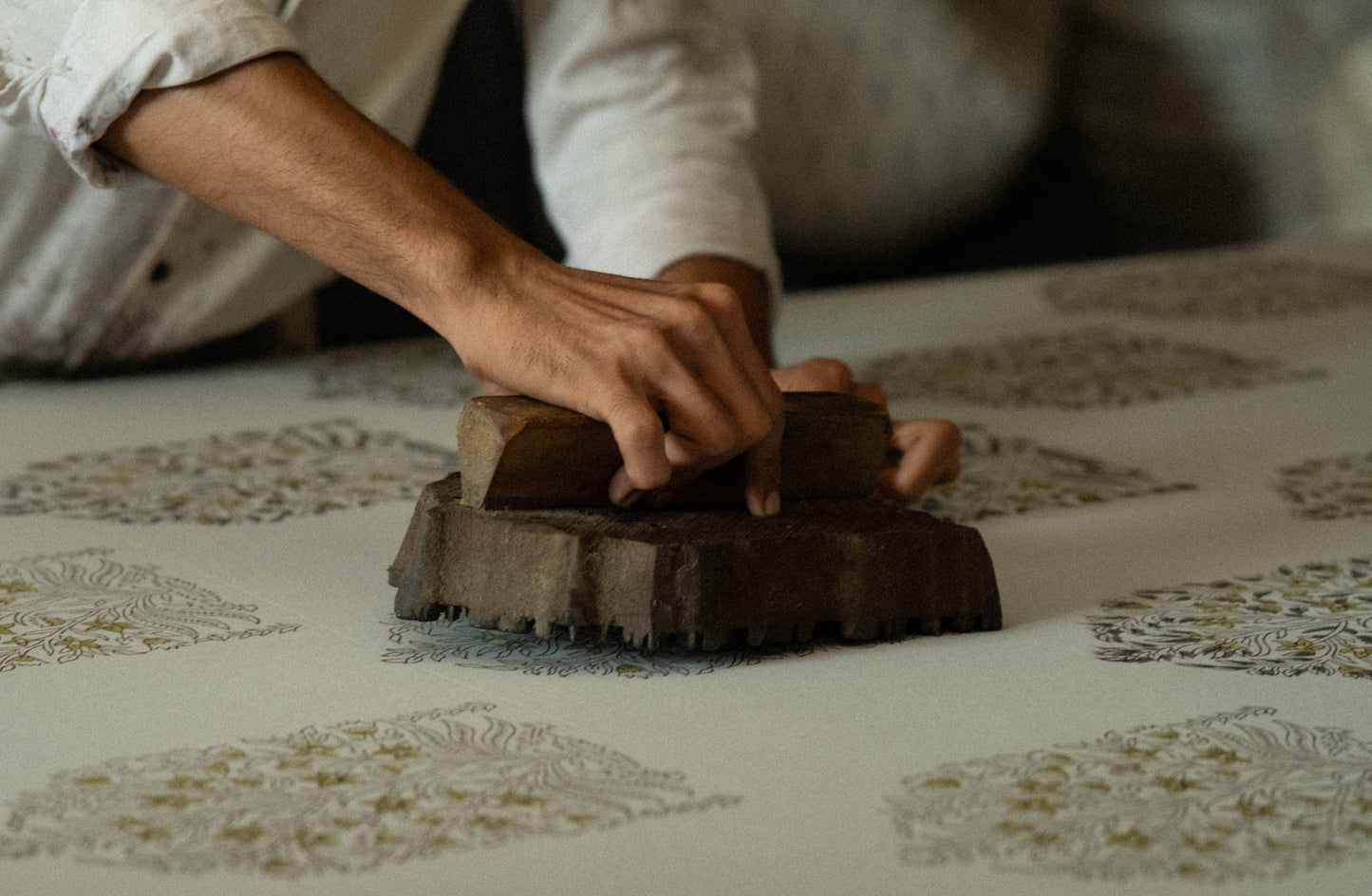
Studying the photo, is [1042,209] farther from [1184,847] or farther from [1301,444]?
[1184,847]

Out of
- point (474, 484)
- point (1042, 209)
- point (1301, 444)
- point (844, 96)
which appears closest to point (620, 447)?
point (474, 484)

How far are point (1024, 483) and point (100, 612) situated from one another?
69cm

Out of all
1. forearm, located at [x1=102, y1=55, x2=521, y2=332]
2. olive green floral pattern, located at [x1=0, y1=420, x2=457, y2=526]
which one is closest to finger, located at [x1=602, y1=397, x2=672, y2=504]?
forearm, located at [x1=102, y1=55, x2=521, y2=332]

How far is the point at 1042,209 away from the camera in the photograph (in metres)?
3.39

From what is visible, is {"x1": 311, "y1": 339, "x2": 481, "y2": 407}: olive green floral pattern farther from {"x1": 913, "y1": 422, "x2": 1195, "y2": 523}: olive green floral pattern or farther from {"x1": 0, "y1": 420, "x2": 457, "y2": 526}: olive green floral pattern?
{"x1": 913, "y1": 422, "x2": 1195, "y2": 523}: olive green floral pattern

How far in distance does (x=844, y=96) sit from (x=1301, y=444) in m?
1.64

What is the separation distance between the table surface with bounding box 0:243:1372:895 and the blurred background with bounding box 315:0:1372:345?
53.2 inches

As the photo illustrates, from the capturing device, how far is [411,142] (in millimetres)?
1663

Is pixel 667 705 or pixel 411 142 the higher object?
pixel 411 142

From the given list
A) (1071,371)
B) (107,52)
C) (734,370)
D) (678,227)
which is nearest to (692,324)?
(734,370)

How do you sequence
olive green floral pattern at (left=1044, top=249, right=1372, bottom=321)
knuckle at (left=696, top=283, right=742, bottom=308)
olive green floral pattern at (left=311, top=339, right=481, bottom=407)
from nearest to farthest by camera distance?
Result: knuckle at (left=696, top=283, right=742, bottom=308)
olive green floral pattern at (left=311, top=339, right=481, bottom=407)
olive green floral pattern at (left=1044, top=249, right=1372, bottom=321)

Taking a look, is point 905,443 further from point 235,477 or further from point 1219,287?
point 1219,287

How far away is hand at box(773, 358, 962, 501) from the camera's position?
102 centimetres

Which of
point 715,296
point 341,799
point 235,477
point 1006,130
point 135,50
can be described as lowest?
point 341,799
